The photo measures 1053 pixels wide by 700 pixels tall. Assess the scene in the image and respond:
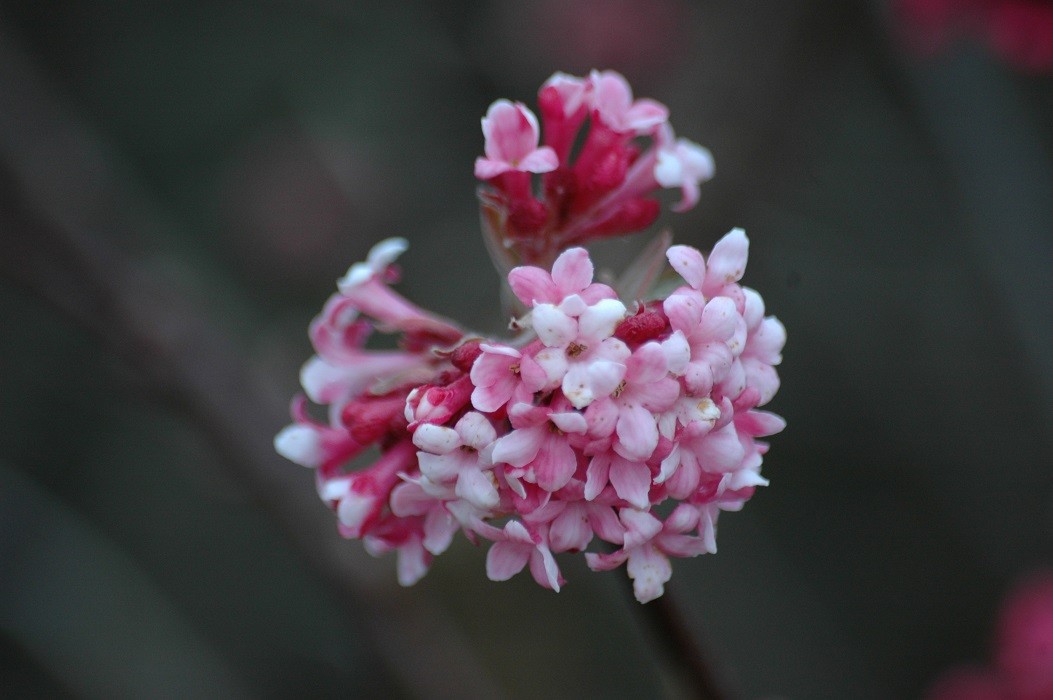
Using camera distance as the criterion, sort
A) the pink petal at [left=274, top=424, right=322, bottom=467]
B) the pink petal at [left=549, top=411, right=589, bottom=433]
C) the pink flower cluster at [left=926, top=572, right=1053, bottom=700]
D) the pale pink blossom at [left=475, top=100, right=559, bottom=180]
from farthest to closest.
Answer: the pink flower cluster at [left=926, top=572, right=1053, bottom=700], the pink petal at [left=274, top=424, right=322, bottom=467], the pale pink blossom at [left=475, top=100, right=559, bottom=180], the pink petal at [left=549, top=411, right=589, bottom=433]

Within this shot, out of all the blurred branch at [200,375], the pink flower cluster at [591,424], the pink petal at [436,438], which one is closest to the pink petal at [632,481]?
the pink flower cluster at [591,424]

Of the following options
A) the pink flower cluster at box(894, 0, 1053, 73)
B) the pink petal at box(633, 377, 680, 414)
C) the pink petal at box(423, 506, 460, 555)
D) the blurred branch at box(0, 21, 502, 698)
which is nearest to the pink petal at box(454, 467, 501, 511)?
the pink petal at box(423, 506, 460, 555)

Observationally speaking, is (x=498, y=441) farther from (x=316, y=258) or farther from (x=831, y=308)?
(x=831, y=308)

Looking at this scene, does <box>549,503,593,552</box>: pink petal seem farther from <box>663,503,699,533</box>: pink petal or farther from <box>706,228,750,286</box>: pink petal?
<box>706,228,750,286</box>: pink petal

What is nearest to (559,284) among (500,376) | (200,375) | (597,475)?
(500,376)

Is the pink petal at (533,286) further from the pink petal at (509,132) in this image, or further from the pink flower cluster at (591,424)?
the pink petal at (509,132)

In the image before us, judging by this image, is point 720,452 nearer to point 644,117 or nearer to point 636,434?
point 636,434
